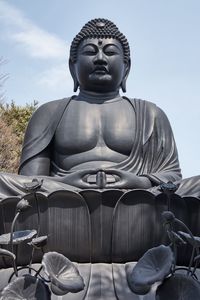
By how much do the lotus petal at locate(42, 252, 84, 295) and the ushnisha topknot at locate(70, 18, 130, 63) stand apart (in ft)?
9.27

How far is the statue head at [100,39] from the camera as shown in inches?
214

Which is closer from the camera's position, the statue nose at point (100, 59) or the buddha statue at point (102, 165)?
the buddha statue at point (102, 165)

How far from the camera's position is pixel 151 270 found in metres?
3.05

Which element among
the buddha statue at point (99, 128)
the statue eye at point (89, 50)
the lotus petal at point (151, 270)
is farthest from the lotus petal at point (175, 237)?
the statue eye at point (89, 50)

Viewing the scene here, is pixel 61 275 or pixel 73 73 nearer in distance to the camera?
pixel 61 275

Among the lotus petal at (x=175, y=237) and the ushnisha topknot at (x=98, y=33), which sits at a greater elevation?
the ushnisha topknot at (x=98, y=33)

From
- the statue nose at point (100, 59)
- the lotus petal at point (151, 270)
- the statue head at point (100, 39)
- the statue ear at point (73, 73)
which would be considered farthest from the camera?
the statue ear at point (73, 73)

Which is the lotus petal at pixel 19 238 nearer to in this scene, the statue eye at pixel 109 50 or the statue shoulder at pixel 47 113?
the statue shoulder at pixel 47 113

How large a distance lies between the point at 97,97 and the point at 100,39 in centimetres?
53

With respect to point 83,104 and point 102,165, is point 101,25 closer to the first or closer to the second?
point 83,104

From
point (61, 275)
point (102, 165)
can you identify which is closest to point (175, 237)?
point (61, 275)

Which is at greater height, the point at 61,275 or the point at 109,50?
the point at 109,50

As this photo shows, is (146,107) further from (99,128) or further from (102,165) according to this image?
(102,165)

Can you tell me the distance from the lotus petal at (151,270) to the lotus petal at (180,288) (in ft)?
0.30
